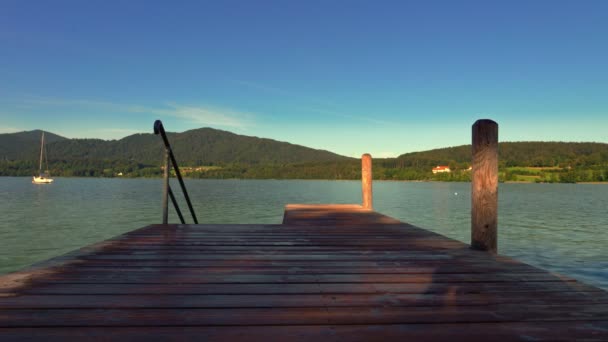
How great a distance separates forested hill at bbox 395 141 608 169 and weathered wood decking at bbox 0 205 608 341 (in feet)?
357

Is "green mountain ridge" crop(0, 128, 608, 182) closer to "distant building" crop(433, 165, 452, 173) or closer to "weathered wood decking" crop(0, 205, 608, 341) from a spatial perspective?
"distant building" crop(433, 165, 452, 173)

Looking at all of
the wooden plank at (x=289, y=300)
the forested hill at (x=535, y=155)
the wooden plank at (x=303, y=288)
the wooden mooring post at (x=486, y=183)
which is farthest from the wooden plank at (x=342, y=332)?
the forested hill at (x=535, y=155)

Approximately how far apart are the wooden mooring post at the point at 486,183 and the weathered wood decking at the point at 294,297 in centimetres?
32

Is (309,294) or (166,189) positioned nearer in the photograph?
(309,294)

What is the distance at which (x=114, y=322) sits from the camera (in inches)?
86.6

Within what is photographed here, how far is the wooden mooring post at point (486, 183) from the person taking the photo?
4516 mm

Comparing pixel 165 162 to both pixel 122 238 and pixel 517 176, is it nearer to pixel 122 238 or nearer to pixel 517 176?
pixel 122 238

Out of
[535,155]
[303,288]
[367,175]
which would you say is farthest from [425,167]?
[303,288]

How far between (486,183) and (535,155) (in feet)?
431

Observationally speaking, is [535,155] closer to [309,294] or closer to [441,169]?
[441,169]

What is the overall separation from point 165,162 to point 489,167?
521cm

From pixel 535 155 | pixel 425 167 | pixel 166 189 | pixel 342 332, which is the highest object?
pixel 535 155

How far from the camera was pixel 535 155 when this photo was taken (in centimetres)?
11650

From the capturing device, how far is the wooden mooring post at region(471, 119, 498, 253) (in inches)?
178
